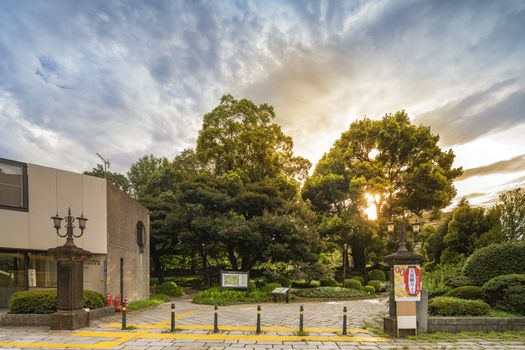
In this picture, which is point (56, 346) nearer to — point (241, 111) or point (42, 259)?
point (42, 259)

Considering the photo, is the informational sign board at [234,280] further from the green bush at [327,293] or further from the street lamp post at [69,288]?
the street lamp post at [69,288]

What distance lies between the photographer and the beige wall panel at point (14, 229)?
13.2 metres

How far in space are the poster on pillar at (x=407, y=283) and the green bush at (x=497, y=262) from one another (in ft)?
16.5

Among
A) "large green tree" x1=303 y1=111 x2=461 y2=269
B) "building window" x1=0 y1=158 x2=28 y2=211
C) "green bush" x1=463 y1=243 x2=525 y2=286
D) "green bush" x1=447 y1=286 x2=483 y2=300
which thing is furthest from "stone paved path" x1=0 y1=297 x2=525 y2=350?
"large green tree" x1=303 y1=111 x2=461 y2=269

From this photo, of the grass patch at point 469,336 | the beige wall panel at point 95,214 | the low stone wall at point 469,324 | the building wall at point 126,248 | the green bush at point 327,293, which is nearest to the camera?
the grass patch at point 469,336

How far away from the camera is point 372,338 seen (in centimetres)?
970

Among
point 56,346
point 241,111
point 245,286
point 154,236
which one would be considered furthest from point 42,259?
point 241,111

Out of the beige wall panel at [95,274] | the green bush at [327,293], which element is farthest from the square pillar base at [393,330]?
the beige wall panel at [95,274]

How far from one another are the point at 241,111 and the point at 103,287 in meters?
18.1

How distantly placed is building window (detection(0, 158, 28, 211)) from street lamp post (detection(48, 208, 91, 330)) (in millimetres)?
4082

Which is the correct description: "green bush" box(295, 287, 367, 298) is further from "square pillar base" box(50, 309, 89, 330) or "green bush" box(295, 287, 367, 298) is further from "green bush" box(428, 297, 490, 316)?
"square pillar base" box(50, 309, 89, 330)

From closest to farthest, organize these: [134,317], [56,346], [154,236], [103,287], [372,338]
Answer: [56,346], [372,338], [134,317], [103,287], [154,236]

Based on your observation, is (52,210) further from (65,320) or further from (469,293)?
(469,293)

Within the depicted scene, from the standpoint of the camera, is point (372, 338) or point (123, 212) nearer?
point (372, 338)
